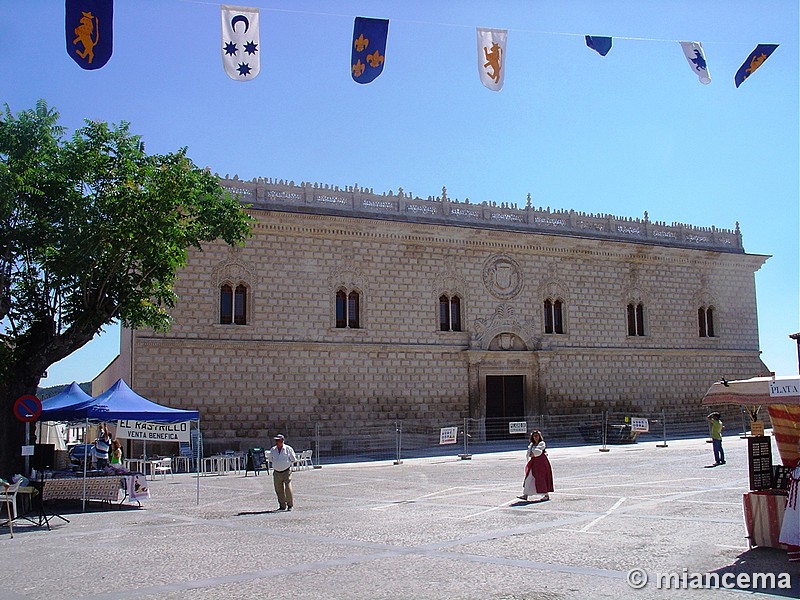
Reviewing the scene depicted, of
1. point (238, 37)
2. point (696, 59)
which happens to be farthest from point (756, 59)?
point (238, 37)

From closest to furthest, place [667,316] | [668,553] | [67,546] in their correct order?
[668,553]
[67,546]
[667,316]

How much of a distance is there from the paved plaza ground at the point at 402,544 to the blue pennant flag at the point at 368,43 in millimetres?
7239

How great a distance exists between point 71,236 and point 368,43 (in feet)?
20.6

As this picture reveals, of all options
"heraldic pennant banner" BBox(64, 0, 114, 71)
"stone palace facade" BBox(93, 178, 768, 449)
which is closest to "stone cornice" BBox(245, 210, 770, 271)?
"stone palace facade" BBox(93, 178, 768, 449)

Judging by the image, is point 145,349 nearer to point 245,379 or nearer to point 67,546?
point 245,379

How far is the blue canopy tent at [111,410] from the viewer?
14320 millimetres

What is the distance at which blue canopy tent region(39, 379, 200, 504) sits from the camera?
1432 centimetres

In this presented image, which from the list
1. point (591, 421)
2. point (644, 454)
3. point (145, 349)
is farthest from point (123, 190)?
point (591, 421)

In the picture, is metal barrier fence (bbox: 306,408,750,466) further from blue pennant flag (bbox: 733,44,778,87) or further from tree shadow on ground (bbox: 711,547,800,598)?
tree shadow on ground (bbox: 711,547,800,598)

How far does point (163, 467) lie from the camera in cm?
2030

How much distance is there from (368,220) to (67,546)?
1790cm

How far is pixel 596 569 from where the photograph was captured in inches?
299

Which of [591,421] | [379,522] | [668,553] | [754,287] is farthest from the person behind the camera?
[754,287]
